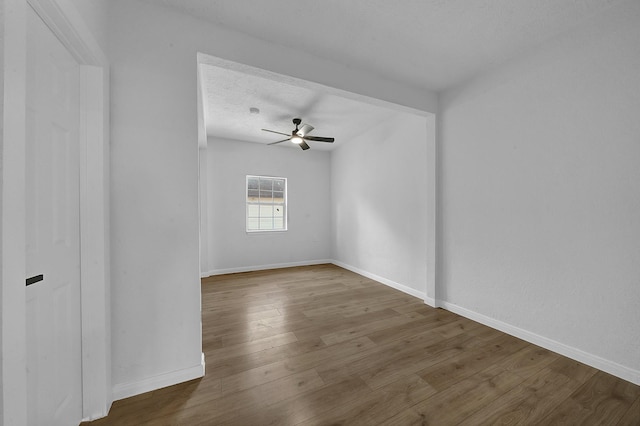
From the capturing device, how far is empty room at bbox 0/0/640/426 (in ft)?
3.83

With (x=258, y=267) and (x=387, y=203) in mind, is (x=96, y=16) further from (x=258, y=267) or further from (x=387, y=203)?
(x=258, y=267)

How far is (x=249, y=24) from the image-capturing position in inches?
75.2

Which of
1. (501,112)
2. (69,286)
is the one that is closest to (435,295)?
(501,112)

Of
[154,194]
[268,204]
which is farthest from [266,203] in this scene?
[154,194]

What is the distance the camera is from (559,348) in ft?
6.79

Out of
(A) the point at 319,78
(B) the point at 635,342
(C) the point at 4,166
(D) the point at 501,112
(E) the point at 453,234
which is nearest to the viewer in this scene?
(C) the point at 4,166

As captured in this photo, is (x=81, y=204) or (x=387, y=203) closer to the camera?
(x=81, y=204)

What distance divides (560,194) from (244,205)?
15.8 ft

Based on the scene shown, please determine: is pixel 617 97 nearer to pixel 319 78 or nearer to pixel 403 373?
pixel 319 78

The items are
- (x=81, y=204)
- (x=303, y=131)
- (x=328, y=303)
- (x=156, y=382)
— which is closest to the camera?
(x=81, y=204)

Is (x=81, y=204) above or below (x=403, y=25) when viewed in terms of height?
below

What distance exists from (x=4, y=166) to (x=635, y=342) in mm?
3586

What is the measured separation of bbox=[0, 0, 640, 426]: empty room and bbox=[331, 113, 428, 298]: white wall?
0.37 meters

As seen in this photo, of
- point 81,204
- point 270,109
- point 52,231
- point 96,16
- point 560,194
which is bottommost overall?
point 52,231
